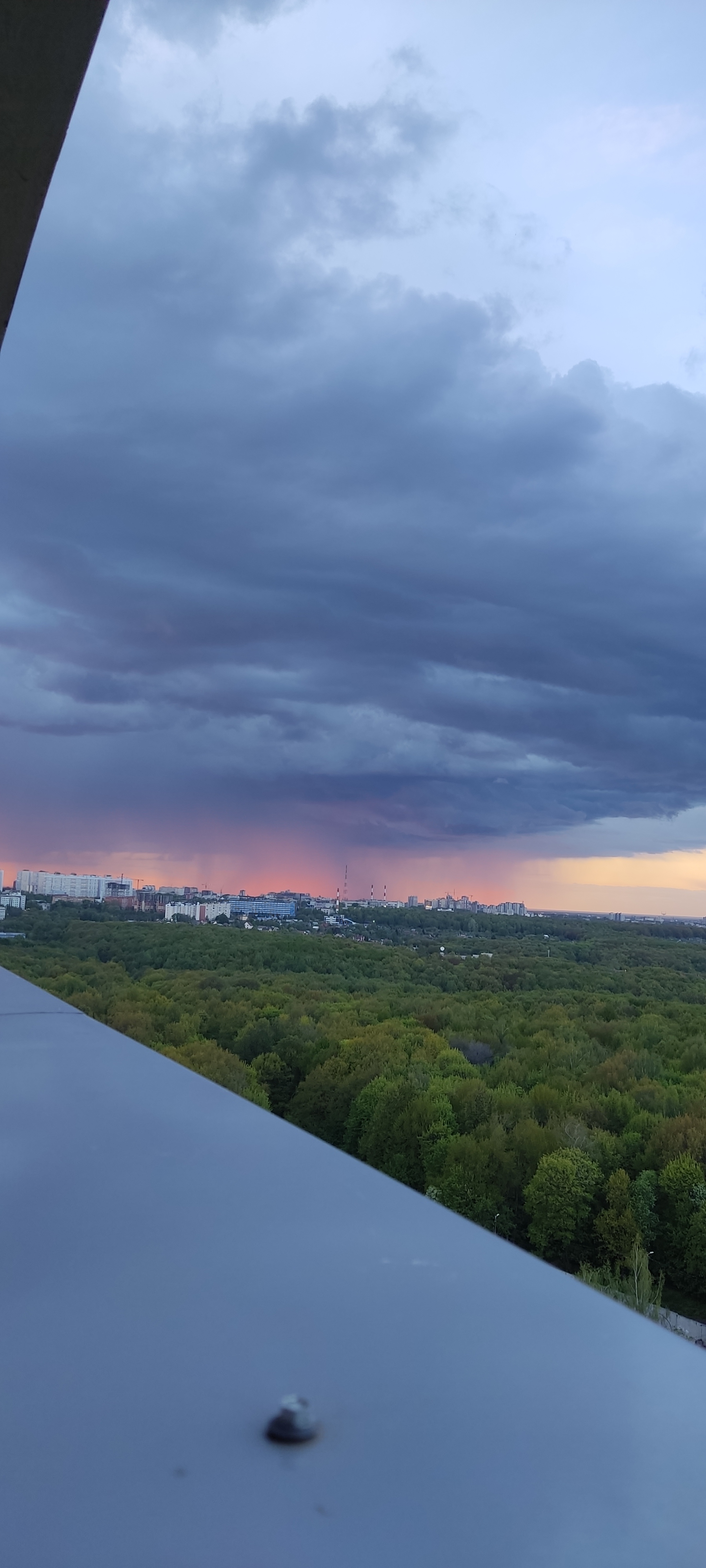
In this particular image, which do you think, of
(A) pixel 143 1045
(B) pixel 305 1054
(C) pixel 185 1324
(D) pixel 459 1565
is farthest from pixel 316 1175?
(B) pixel 305 1054

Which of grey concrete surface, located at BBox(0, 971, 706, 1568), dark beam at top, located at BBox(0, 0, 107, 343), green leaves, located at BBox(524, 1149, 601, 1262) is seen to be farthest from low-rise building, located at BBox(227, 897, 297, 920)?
grey concrete surface, located at BBox(0, 971, 706, 1568)

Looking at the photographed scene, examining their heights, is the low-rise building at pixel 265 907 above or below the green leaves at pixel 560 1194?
above

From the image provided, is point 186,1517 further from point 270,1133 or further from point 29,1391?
point 270,1133

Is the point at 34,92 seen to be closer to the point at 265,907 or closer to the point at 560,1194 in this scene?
the point at 560,1194

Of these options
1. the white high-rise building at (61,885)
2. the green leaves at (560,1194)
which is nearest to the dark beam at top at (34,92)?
the green leaves at (560,1194)

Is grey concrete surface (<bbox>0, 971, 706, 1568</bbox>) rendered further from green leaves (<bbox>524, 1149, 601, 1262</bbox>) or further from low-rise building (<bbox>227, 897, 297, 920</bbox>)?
low-rise building (<bbox>227, 897, 297, 920</bbox>)

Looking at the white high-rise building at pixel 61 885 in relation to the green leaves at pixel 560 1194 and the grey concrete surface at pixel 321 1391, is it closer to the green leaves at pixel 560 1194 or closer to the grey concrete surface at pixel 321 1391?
the green leaves at pixel 560 1194

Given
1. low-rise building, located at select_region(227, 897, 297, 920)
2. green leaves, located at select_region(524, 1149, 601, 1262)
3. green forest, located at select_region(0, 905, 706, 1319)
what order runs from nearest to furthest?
green leaves, located at select_region(524, 1149, 601, 1262) < green forest, located at select_region(0, 905, 706, 1319) < low-rise building, located at select_region(227, 897, 297, 920)
